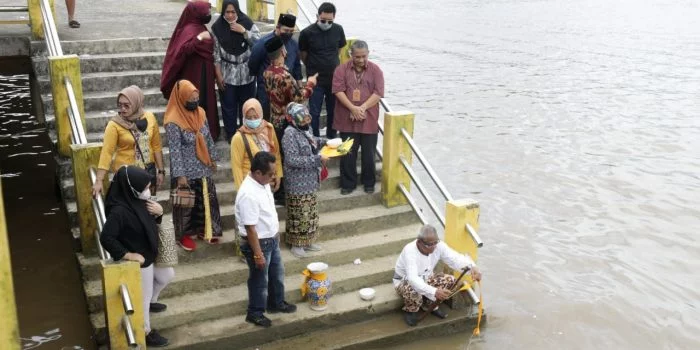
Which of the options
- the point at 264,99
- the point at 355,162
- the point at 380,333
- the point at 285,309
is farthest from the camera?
the point at 355,162

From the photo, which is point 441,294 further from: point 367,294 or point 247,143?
point 247,143

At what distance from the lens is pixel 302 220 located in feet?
23.2

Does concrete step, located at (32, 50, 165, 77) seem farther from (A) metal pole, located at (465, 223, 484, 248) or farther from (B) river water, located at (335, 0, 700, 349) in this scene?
(B) river water, located at (335, 0, 700, 349)

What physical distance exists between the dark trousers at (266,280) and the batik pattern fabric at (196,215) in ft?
2.53

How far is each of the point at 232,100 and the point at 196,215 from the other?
1.60 metres

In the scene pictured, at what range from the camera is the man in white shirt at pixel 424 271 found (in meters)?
6.65

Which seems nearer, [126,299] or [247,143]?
[126,299]

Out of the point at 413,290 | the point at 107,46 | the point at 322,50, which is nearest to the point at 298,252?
the point at 413,290

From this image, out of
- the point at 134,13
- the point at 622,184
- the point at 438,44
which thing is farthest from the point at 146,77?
the point at 438,44

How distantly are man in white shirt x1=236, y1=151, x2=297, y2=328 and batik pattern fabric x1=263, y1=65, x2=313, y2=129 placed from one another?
1174mm

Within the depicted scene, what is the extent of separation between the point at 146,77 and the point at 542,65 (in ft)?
51.9

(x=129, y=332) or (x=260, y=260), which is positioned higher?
(x=260, y=260)

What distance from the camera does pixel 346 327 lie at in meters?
6.90

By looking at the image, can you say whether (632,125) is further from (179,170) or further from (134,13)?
(179,170)
